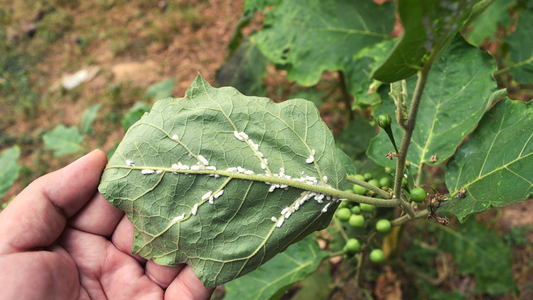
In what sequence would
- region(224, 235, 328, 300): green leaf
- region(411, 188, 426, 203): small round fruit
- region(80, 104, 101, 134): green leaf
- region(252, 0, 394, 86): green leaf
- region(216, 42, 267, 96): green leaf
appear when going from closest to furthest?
region(411, 188, 426, 203): small round fruit → region(224, 235, 328, 300): green leaf → region(252, 0, 394, 86): green leaf → region(80, 104, 101, 134): green leaf → region(216, 42, 267, 96): green leaf

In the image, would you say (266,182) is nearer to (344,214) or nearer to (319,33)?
A: (344,214)

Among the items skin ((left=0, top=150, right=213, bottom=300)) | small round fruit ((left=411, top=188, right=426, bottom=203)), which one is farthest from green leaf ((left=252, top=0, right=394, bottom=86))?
skin ((left=0, top=150, right=213, bottom=300))

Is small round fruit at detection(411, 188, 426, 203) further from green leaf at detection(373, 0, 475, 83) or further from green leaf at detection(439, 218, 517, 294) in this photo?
green leaf at detection(439, 218, 517, 294)

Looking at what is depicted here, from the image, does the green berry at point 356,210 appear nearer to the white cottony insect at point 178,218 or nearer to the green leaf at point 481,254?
the white cottony insect at point 178,218

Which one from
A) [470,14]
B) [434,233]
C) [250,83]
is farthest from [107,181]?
[434,233]

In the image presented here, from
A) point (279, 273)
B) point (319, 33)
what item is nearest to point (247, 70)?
point (319, 33)

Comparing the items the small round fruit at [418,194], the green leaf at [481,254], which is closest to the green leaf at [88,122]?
the small round fruit at [418,194]
